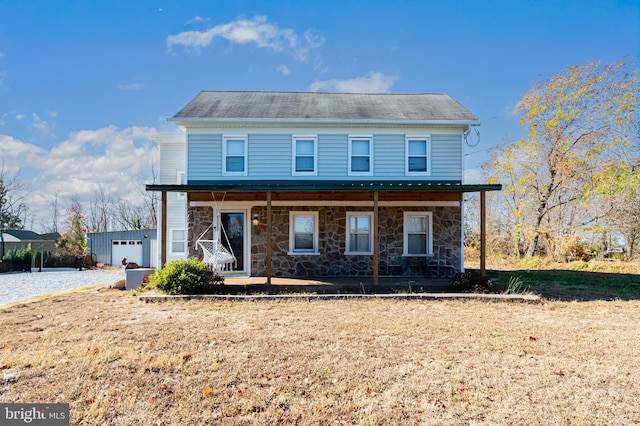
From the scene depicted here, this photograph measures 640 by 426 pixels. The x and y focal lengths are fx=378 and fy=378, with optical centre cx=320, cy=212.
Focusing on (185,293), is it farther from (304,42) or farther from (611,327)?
(304,42)

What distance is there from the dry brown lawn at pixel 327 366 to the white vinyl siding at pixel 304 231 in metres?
4.58

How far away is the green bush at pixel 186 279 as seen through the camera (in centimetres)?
867

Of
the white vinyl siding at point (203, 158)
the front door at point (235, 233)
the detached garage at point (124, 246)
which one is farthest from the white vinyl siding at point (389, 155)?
the detached garage at point (124, 246)

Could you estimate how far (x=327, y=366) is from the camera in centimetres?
423

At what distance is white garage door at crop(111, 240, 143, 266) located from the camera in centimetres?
2200

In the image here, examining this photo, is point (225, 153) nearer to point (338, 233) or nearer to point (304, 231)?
point (304, 231)

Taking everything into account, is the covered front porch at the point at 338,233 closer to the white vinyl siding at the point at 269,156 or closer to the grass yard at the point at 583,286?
the white vinyl siding at the point at 269,156

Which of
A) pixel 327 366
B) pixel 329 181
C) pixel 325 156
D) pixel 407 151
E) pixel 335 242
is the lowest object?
pixel 327 366

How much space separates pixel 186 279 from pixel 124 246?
627 inches

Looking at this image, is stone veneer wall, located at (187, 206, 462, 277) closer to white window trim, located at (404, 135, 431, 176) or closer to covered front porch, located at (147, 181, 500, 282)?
covered front porch, located at (147, 181, 500, 282)

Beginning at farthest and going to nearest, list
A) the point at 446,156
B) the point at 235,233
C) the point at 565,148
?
the point at 565,148, the point at 446,156, the point at 235,233

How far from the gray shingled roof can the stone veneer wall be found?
2.84 meters

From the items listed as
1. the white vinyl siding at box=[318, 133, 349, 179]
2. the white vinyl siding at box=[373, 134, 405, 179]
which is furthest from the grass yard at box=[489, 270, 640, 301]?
the white vinyl siding at box=[318, 133, 349, 179]

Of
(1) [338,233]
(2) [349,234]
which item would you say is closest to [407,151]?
(2) [349,234]
